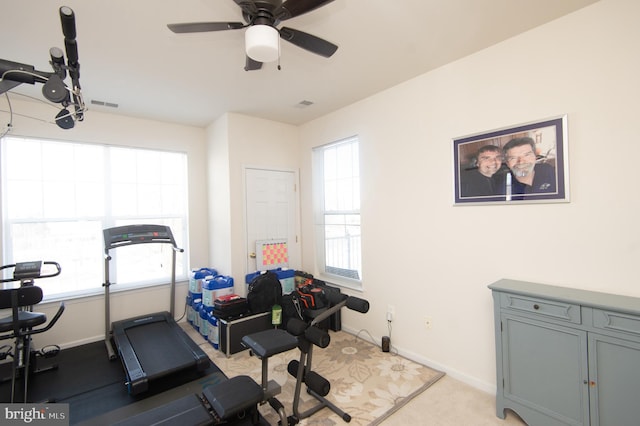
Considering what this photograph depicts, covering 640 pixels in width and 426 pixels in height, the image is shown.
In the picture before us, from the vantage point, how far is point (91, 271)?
3.74 metres

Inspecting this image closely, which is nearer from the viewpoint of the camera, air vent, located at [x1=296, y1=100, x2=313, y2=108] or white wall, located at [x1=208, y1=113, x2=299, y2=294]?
air vent, located at [x1=296, y1=100, x2=313, y2=108]

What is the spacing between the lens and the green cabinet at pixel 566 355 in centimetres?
171

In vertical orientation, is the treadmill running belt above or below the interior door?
below

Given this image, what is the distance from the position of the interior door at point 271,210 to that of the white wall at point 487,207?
3.83ft

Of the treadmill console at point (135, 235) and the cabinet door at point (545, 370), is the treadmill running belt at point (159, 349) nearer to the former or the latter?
the treadmill console at point (135, 235)

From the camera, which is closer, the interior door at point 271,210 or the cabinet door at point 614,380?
the cabinet door at point 614,380

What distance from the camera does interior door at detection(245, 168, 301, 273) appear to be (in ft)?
13.3

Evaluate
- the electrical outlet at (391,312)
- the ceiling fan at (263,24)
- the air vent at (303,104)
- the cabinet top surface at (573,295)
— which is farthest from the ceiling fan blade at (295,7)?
the electrical outlet at (391,312)

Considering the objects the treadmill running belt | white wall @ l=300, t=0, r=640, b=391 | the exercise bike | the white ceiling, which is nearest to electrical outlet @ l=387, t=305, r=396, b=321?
white wall @ l=300, t=0, r=640, b=391

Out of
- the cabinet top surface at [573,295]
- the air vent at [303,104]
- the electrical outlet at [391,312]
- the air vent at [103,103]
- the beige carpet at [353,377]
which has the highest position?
the air vent at [303,104]

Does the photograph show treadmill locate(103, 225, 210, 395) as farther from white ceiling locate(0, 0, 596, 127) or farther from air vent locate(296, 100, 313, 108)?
air vent locate(296, 100, 313, 108)

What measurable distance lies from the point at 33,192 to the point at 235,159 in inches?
91.2

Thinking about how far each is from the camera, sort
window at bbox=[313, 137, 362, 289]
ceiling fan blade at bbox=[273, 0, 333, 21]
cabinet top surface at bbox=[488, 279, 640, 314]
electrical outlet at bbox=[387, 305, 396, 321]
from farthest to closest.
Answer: window at bbox=[313, 137, 362, 289] → electrical outlet at bbox=[387, 305, 396, 321] → cabinet top surface at bbox=[488, 279, 640, 314] → ceiling fan blade at bbox=[273, 0, 333, 21]

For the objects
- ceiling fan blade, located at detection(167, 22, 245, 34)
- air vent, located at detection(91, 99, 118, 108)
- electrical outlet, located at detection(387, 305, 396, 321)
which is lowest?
electrical outlet, located at detection(387, 305, 396, 321)
